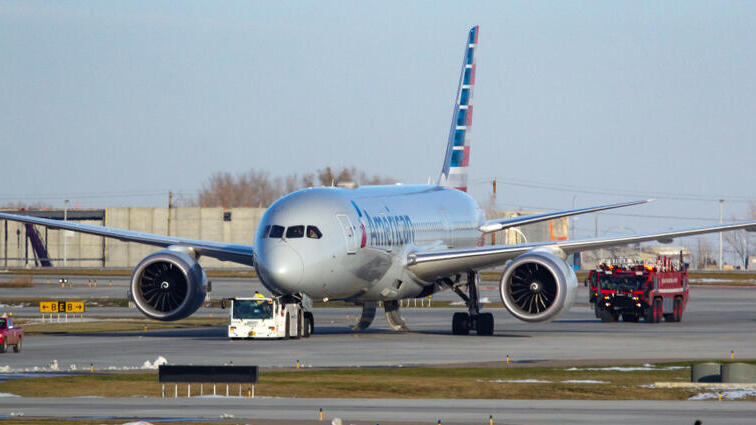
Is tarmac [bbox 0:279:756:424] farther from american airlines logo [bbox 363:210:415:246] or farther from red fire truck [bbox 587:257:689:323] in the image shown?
american airlines logo [bbox 363:210:415:246]

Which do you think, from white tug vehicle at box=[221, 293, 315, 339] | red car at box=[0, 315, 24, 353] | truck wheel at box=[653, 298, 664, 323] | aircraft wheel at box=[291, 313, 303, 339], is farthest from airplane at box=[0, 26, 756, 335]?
truck wheel at box=[653, 298, 664, 323]

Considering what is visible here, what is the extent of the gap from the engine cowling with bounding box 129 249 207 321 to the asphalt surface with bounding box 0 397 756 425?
17491 mm

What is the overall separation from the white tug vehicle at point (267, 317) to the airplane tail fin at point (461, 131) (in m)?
15.3

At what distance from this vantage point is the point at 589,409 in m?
26.2

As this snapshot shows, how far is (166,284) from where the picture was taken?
152 ft

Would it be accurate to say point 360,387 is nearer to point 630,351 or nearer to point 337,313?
point 630,351

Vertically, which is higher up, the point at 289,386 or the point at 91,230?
the point at 91,230

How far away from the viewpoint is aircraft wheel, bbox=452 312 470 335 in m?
49.5

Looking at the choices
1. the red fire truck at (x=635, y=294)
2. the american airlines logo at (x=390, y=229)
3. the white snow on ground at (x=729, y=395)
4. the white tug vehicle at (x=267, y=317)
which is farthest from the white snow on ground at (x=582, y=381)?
the red fire truck at (x=635, y=294)

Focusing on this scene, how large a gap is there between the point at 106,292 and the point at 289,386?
64.6m

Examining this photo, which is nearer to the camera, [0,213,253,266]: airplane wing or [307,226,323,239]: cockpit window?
[307,226,323,239]: cockpit window

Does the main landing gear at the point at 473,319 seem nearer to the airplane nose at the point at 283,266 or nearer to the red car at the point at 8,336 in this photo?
the airplane nose at the point at 283,266

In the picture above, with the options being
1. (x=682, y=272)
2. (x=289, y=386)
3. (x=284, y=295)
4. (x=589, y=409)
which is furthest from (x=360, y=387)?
(x=682, y=272)

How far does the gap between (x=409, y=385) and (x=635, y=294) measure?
32.0m
